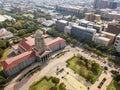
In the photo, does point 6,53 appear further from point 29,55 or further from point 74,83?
point 74,83

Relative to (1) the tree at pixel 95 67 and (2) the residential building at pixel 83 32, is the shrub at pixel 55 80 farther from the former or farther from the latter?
(2) the residential building at pixel 83 32

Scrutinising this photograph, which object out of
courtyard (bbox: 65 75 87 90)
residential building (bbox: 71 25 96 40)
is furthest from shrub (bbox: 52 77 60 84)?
residential building (bbox: 71 25 96 40)

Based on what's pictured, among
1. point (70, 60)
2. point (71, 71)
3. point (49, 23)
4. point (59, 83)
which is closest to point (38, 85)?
point (59, 83)

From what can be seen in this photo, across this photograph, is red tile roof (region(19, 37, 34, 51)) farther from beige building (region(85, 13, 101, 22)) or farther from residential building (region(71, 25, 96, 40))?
beige building (region(85, 13, 101, 22))

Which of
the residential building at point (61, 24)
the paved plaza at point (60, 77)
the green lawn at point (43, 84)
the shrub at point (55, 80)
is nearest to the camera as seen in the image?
the green lawn at point (43, 84)

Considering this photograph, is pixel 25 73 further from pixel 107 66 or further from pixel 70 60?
pixel 107 66

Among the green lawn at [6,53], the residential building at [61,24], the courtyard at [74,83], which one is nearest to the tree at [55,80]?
the courtyard at [74,83]
